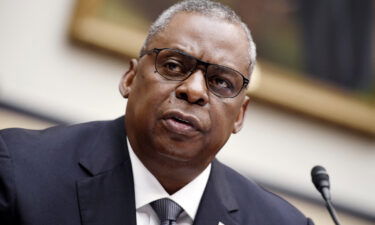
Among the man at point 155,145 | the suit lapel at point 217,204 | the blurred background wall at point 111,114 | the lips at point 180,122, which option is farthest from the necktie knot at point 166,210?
the blurred background wall at point 111,114

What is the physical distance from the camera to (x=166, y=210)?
8.24 ft

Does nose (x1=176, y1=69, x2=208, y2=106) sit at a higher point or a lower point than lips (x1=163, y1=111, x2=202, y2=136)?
higher

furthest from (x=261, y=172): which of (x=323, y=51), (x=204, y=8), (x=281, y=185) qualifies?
(x=204, y=8)

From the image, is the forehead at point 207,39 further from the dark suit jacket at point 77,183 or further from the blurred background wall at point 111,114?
the blurred background wall at point 111,114

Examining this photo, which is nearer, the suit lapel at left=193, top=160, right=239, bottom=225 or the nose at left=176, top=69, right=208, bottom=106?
the nose at left=176, top=69, right=208, bottom=106

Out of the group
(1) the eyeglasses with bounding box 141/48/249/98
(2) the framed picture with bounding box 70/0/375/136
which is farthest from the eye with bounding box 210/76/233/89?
(2) the framed picture with bounding box 70/0/375/136

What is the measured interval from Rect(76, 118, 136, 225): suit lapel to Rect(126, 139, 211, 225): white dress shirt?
37 millimetres

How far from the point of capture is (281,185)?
18.0 feet

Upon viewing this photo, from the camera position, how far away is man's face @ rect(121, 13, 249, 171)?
7.79 ft

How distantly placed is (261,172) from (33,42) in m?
2.05

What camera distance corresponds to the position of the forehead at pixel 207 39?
97.1 inches

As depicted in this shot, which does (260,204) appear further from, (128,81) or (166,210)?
(128,81)

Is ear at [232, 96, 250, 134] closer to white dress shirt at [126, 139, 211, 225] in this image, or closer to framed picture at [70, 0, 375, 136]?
white dress shirt at [126, 139, 211, 225]

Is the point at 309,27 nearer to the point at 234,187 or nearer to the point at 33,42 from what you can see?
the point at 33,42
